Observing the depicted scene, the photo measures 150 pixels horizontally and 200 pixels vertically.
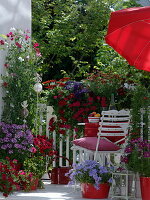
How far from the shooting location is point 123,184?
5480mm

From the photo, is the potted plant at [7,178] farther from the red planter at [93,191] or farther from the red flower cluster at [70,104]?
the red flower cluster at [70,104]

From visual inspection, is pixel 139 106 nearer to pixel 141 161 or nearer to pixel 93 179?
pixel 141 161

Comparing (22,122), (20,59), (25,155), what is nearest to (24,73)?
(20,59)

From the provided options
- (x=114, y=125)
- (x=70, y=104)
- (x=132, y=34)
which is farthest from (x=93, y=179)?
(x=70, y=104)

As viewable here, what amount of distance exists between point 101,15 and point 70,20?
0.78 meters

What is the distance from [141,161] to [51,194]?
1.27 meters

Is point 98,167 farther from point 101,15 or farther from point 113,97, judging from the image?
point 101,15

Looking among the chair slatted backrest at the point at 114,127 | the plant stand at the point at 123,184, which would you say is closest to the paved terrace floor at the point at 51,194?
the plant stand at the point at 123,184

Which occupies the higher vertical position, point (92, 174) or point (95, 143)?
point (95, 143)

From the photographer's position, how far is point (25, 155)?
620 centimetres

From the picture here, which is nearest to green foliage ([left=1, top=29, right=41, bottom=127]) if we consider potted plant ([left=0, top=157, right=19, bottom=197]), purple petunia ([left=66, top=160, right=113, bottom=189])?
potted plant ([left=0, top=157, right=19, bottom=197])

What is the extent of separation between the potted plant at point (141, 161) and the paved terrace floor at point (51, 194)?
75 centimetres

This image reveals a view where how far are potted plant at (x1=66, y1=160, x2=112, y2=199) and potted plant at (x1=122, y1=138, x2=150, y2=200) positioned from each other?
11.3 inches

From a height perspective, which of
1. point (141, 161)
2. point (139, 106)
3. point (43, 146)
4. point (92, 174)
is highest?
point (139, 106)
